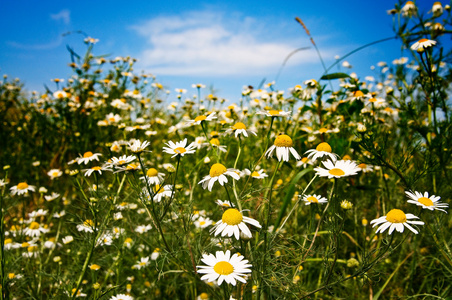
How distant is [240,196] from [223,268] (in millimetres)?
374

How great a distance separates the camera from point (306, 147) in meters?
2.01

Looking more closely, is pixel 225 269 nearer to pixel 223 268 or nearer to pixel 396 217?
pixel 223 268

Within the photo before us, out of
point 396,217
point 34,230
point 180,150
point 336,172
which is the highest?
point 180,150

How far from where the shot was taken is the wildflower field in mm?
1119

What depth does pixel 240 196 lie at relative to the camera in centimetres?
120

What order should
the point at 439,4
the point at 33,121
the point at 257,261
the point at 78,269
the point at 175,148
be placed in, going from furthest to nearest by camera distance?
the point at 33,121
the point at 439,4
the point at 78,269
the point at 175,148
the point at 257,261

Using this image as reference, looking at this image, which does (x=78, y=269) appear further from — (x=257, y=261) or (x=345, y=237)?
(x=345, y=237)

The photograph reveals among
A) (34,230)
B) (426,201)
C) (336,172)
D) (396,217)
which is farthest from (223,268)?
(34,230)

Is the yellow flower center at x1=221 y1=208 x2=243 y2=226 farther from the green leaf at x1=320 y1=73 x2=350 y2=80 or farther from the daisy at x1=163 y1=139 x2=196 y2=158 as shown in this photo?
the green leaf at x1=320 y1=73 x2=350 y2=80

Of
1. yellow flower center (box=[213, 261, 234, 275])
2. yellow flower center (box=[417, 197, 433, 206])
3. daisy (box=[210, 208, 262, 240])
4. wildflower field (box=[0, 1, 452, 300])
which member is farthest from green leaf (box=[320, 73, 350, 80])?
yellow flower center (box=[213, 261, 234, 275])

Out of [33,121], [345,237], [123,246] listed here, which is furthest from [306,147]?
[33,121]

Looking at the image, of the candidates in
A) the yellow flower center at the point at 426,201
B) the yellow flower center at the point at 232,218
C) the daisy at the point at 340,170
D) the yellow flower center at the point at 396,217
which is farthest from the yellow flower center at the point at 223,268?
the yellow flower center at the point at 426,201

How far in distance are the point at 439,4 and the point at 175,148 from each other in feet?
8.57

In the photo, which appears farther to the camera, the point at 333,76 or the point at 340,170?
the point at 333,76
